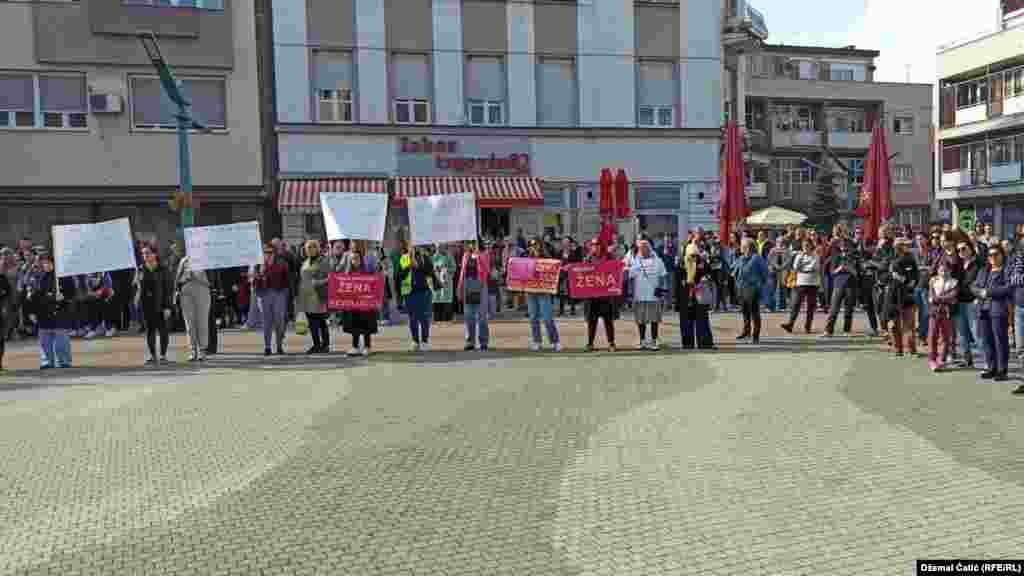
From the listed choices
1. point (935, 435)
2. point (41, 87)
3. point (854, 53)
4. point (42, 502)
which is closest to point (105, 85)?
point (41, 87)

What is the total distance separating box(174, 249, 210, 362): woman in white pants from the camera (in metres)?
13.7

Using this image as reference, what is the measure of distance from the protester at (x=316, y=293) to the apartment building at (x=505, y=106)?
12661mm

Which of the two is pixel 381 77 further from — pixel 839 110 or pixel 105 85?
pixel 839 110

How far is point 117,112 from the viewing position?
25.6 meters

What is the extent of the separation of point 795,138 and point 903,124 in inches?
382

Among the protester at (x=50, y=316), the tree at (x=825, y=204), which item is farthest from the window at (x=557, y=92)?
the tree at (x=825, y=204)

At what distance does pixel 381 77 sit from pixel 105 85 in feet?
25.9

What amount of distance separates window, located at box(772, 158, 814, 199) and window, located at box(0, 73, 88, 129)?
4711cm

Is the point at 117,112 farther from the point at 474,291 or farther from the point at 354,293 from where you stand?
the point at 474,291

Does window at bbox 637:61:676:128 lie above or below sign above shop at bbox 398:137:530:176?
above

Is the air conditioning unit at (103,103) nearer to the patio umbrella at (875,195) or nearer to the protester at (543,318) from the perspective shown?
the protester at (543,318)

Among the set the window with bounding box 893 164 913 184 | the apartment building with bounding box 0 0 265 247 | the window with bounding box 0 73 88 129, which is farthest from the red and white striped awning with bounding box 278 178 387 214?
the window with bounding box 893 164 913 184

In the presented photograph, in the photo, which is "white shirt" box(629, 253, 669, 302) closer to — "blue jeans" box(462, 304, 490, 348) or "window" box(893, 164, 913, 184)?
"blue jeans" box(462, 304, 490, 348)

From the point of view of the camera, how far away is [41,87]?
25516 mm
